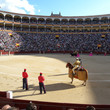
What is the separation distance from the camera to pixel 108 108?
3.43 meters

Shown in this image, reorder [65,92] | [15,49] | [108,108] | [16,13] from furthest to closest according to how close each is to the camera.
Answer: [16,13]
[15,49]
[65,92]
[108,108]

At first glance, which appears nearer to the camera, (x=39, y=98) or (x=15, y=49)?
(x=39, y=98)

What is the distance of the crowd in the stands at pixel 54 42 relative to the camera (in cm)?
3441

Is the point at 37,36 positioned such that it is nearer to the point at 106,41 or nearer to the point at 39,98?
the point at 106,41

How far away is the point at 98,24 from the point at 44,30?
21.5 meters

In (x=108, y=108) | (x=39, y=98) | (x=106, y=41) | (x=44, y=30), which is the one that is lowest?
(x=39, y=98)

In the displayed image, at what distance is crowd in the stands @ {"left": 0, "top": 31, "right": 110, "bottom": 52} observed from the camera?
34.4 metres

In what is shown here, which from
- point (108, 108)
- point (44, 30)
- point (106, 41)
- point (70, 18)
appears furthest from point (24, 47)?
point (108, 108)

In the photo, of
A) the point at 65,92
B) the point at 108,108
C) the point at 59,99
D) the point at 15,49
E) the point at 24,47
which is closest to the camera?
the point at 108,108

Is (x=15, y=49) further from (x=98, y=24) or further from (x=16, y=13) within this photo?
(x=98, y=24)

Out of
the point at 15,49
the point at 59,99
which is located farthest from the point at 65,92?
the point at 15,49

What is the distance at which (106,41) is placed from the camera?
3647 cm

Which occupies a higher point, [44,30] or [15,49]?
[44,30]

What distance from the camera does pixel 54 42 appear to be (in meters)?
39.7
